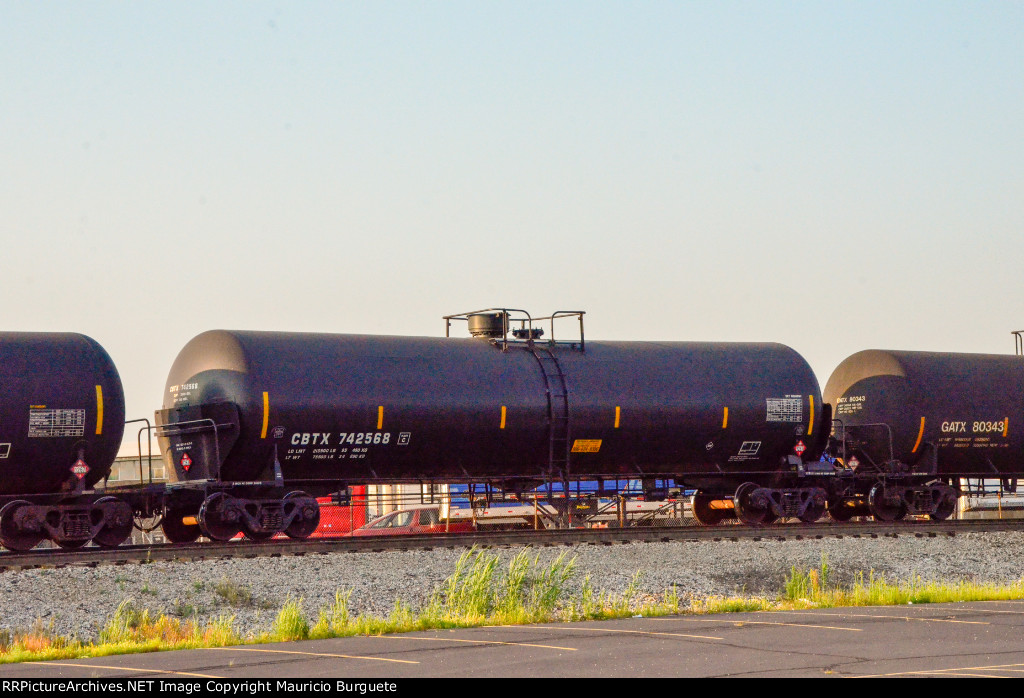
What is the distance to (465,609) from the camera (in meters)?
15.7

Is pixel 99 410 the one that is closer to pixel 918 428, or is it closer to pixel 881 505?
pixel 881 505

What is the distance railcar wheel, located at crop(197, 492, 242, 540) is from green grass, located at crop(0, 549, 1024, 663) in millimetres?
3130

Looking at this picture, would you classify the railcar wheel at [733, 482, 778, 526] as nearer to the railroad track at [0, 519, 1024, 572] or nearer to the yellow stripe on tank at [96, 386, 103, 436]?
the railroad track at [0, 519, 1024, 572]

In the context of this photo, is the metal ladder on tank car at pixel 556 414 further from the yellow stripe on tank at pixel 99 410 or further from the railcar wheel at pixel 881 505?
the yellow stripe on tank at pixel 99 410

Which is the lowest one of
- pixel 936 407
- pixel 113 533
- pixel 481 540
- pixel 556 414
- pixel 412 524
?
pixel 412 524

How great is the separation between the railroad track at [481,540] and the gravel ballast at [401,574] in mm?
346

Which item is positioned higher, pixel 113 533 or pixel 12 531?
pixel 12 531

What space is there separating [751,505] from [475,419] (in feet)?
20.8

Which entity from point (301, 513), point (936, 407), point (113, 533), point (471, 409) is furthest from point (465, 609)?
point (936, 407)

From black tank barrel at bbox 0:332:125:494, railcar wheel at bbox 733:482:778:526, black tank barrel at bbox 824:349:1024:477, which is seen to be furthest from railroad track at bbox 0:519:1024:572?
black tank barrel at bbox 824:349:1024:477

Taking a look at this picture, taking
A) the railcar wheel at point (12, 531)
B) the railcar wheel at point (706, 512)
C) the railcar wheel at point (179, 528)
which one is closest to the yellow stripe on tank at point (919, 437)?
the railcar wheel at point (706, 512)

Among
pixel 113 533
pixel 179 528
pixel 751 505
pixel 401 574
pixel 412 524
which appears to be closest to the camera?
pixel 401 574

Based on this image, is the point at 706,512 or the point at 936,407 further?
the point at 936,407

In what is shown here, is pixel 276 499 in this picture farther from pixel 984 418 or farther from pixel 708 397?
pixel 984 418
